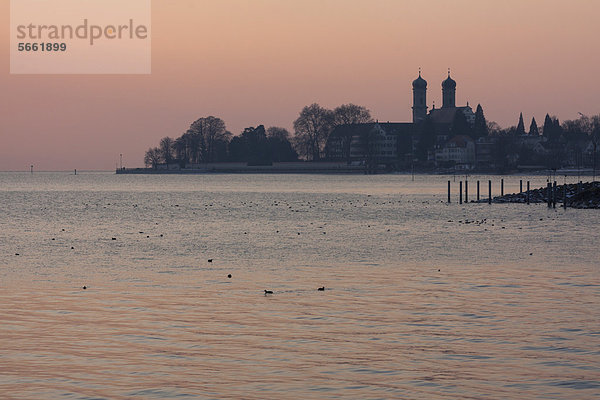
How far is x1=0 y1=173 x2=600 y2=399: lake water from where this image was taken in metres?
14.3

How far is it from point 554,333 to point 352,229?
36261 millimetres

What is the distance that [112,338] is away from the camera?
706 inches

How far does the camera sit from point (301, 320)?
20047 millimetres

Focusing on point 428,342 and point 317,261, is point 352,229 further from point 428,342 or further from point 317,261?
point 428,342

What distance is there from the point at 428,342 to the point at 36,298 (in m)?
11.6

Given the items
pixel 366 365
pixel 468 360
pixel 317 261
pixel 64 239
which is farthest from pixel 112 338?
pixel 64 239

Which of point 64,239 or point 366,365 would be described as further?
point 64,239

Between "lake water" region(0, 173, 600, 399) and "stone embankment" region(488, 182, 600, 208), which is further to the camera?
"stone embankment" region(488, 182, 600, 208)

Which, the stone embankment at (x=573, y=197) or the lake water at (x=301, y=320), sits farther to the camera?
the stone embankment at (x=573, y=197)

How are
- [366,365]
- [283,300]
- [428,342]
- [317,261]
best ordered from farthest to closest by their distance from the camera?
[317,261] → [283,300] → [428,342] → [366,365]

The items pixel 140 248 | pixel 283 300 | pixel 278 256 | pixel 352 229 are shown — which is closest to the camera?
pixel 283 300

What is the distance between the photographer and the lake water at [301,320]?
1430 centimetres

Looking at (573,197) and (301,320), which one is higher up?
(573,197)

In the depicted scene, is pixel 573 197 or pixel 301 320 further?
pixel 573 197
